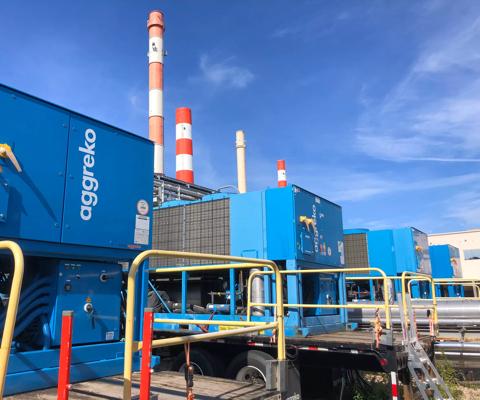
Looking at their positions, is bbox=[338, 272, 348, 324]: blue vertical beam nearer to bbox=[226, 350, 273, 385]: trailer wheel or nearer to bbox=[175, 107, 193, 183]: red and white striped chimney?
bbox=[226, 350, 273, 385]: trailer wheel

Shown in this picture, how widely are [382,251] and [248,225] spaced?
7416mm

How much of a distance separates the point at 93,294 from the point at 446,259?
16891 mm

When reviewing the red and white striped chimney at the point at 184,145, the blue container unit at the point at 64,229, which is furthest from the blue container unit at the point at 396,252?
the red and white striped chimney at the point at 184,145

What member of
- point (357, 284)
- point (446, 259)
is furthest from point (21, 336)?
point (446, 259)

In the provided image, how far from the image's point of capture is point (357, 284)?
47.1ft

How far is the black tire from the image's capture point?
6410mm

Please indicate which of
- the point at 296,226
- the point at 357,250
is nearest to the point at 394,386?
the point at 296,226

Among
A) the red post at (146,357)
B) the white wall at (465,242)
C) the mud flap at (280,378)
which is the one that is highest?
the white wall at (465,242)

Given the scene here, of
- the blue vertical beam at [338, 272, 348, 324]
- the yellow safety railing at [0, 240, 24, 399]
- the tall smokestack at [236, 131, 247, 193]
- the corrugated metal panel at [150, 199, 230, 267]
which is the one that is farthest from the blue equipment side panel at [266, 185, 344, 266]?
the tall smokestack at [236, 131, 247, 193]

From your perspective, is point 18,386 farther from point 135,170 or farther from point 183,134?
point 183,134

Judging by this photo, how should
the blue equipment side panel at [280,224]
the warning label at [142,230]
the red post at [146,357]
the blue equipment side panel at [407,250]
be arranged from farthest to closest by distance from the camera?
1. the blue equipment side panel at [407,250]
2. the blue equipment side panel at [280,224]
3. the warning label at [142,230]
4. the red post at [146,357]

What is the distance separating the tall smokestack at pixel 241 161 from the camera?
33.8m

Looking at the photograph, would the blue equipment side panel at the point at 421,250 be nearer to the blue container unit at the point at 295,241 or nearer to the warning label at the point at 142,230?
the blue container unit at the point at 295,241

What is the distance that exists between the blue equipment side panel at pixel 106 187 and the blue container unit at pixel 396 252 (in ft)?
35.0
